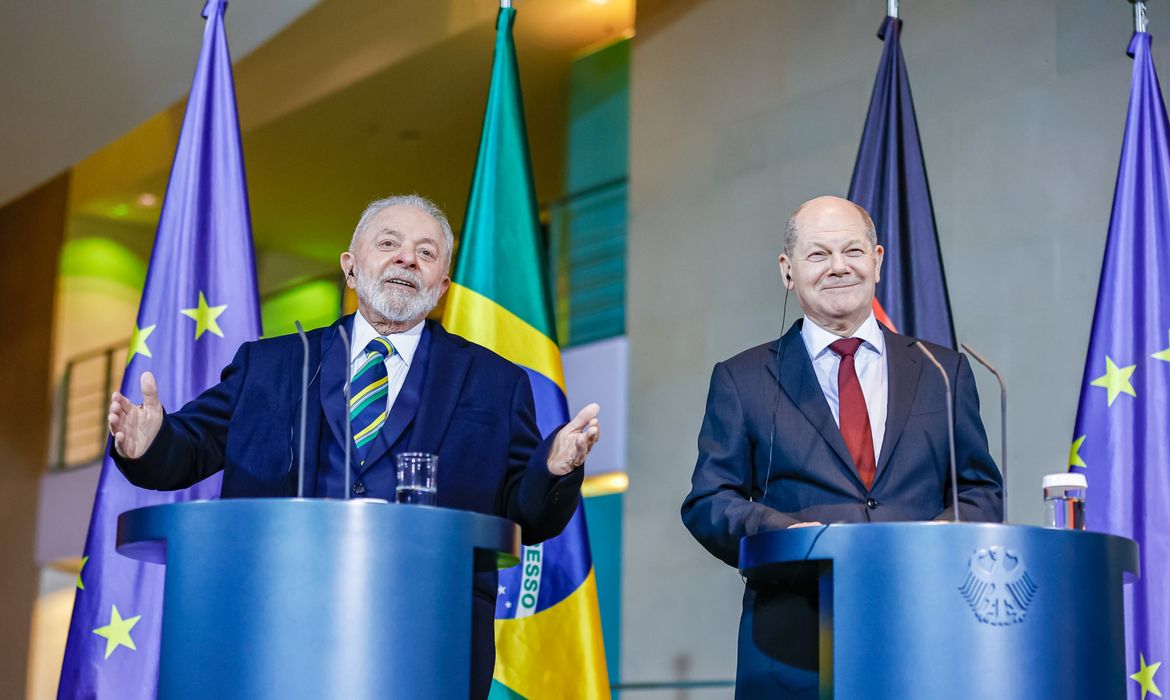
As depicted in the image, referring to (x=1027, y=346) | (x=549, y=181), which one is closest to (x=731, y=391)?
(x=1027, y=346)

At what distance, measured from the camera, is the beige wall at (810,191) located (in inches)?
198


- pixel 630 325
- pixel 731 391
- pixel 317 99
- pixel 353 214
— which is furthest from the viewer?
pixel 353 214

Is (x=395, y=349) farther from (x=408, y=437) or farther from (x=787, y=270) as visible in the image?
(x=787, y=270)

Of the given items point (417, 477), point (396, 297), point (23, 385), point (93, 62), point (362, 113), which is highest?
point (362, 113)

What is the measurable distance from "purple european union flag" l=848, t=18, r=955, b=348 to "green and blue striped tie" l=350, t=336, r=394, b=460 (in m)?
1.84

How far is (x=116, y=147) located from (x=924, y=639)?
9.03 metres

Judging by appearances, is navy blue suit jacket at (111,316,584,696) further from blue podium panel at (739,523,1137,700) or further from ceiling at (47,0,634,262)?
ceiling at (47,0,634,262)

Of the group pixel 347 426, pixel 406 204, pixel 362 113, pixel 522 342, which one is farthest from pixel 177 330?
pixel 362 113

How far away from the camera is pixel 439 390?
283cm

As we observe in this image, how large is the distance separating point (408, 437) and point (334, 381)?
0.64 ft

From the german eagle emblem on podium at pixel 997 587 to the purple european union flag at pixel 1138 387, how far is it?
1.79 metres

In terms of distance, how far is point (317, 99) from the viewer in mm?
8859

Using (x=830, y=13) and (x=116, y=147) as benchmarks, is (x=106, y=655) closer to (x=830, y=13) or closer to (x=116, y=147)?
(x=830, y=13)

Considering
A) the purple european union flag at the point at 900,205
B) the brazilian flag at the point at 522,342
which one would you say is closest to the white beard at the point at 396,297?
the brazilian flag at the point at 522,342
